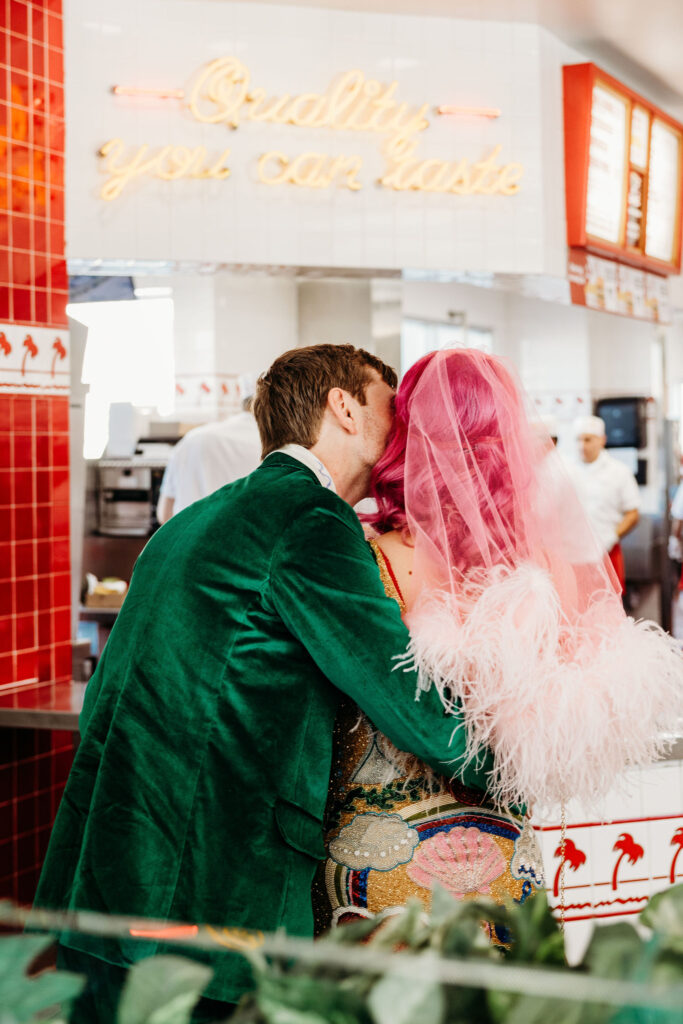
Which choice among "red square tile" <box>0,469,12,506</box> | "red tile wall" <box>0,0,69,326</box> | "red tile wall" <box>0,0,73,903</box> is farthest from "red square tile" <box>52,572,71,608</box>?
"red tile wall" <box>0,0,69,326</box>

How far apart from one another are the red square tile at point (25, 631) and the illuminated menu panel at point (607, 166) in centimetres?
330

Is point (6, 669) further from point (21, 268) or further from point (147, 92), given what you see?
point (147, 92)

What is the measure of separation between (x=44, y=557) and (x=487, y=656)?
8.23 feet

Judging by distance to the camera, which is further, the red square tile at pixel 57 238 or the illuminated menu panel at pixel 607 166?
the illuminated menu panel at pixel 607 166

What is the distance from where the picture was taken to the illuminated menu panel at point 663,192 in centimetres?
562

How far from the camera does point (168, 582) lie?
1410 millimetres

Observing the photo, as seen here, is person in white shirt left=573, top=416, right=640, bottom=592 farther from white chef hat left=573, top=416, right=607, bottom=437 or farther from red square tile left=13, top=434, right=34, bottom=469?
red square tile left=13, top=434, right=34, bottom=469

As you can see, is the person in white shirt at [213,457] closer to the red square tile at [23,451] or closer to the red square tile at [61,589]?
the red square tile at [61,589]

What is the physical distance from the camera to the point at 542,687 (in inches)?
54.4

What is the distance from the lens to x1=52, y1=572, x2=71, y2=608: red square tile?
3.57 metres

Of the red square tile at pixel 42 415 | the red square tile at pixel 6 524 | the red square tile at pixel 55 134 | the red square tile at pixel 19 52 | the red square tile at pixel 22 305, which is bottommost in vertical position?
the red square tile at pixel 6 524

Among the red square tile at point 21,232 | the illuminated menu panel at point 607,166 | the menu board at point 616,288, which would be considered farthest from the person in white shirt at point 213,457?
the illuminated menu panel at point 607,166

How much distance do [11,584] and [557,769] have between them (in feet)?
8.26

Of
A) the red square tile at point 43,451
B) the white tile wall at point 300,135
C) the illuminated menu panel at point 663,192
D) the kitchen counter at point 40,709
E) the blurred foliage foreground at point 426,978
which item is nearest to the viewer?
the blurred foliage foreground at point 426,978
